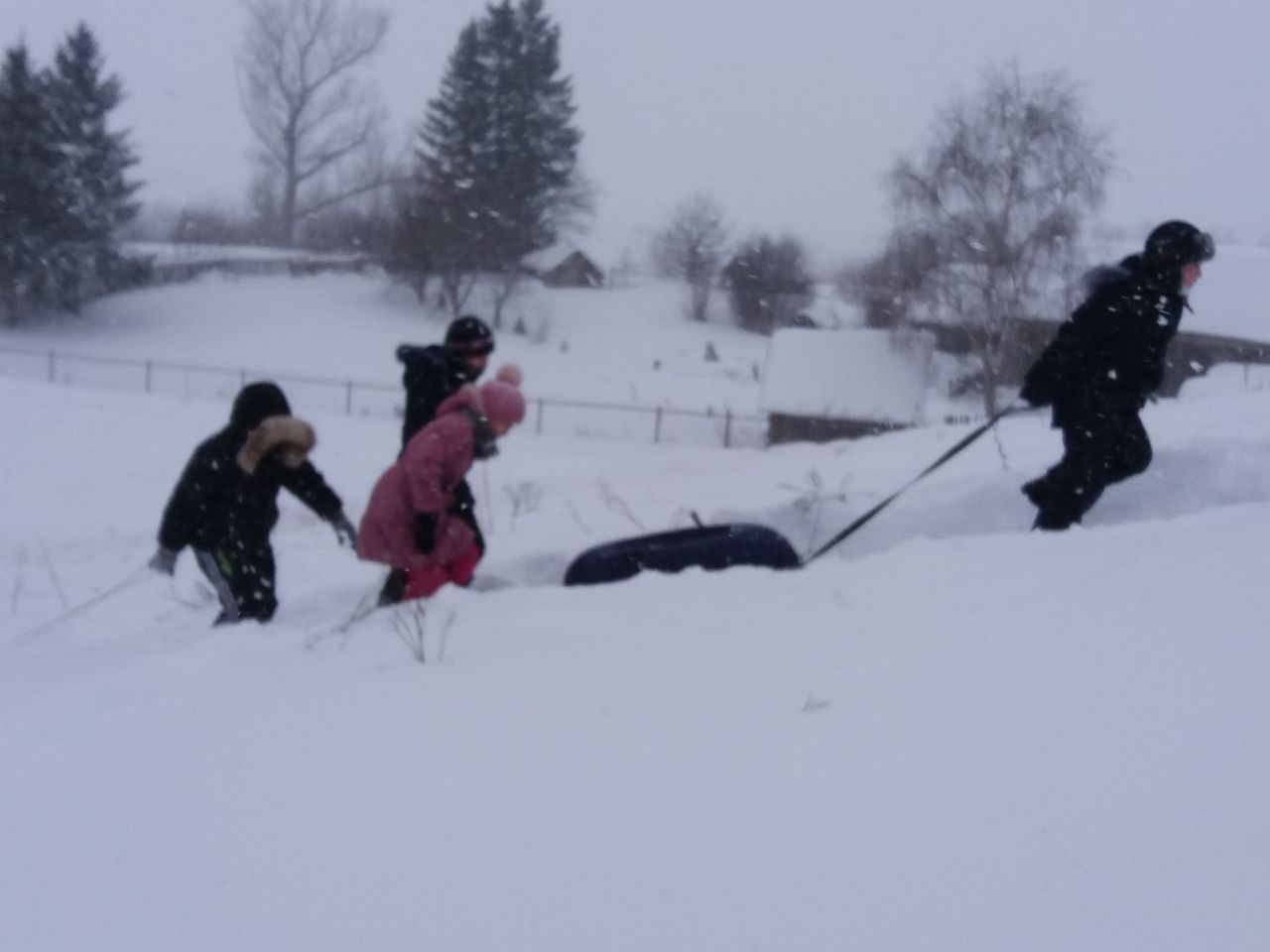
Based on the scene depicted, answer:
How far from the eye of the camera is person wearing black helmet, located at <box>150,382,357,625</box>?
5180 millimetres

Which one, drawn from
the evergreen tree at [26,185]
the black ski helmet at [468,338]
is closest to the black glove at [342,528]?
the black ski helmet at [468,338]

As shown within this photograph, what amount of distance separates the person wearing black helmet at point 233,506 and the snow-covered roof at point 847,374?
22395mm

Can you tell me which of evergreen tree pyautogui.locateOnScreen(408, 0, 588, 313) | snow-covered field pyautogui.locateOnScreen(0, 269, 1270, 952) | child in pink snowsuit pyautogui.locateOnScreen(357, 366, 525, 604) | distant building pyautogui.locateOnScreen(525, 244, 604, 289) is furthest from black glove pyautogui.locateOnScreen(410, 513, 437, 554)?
distant building pyautogui.locateOnScreen(525, 244, 604, 289)

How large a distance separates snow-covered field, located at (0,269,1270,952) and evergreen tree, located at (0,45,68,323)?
35.3 m

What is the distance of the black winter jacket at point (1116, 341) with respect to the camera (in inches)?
205

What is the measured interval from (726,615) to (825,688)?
2.47 feet

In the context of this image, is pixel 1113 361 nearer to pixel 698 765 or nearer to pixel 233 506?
pixel 698 765

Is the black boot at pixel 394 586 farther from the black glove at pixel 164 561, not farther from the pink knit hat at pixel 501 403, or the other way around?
the black glove at pixel 164 561

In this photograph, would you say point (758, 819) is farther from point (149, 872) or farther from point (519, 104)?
point (519, 104)

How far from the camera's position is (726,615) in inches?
152

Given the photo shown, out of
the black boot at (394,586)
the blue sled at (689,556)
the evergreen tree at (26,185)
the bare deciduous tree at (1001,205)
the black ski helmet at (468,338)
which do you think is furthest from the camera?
the evergreen tree at (26,185)

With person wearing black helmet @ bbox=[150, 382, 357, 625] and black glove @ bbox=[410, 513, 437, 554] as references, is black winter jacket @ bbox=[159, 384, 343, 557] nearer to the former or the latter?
person wearing black helmet @ bbox=[150, 382, 357, 625]

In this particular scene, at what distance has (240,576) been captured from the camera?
5.23m

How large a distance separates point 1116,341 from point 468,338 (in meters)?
3.08
